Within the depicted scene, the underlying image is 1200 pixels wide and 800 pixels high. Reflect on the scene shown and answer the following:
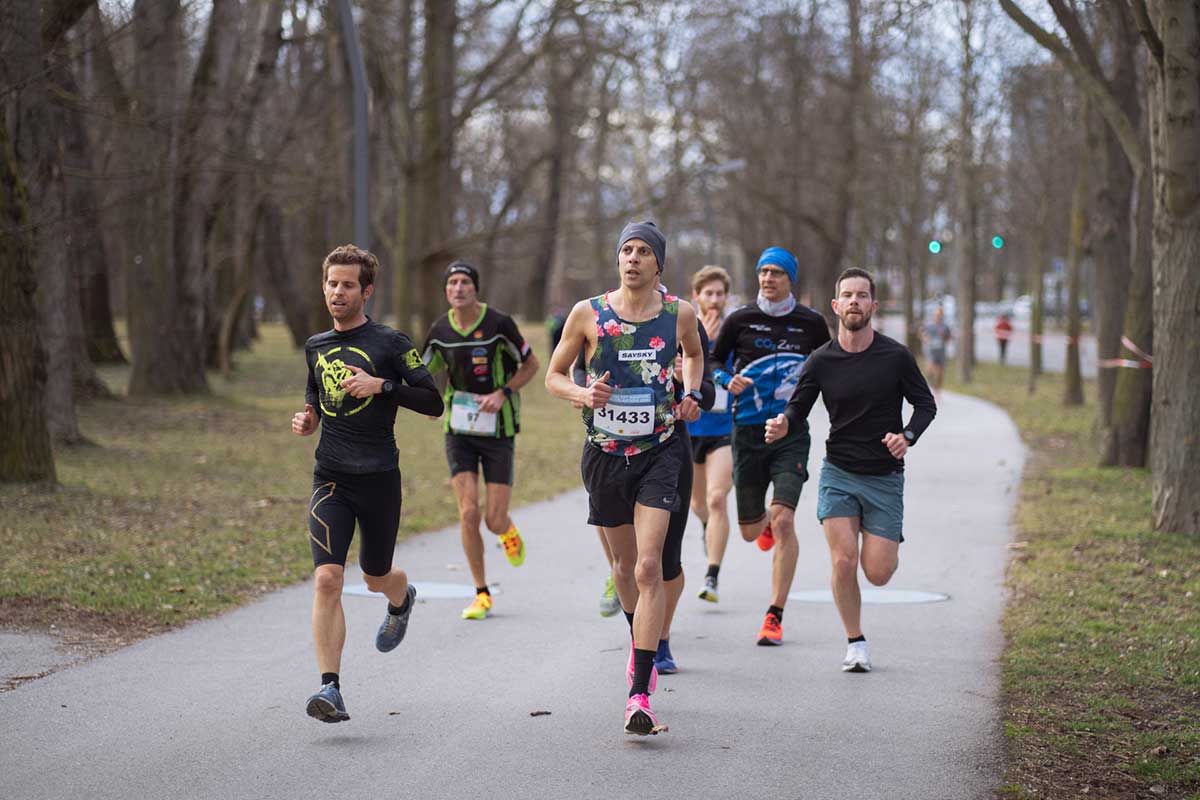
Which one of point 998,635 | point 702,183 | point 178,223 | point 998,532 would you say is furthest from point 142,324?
point 702,183

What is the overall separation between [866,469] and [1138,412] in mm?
9117

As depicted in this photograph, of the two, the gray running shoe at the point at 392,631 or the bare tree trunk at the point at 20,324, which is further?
the bare tree trunk at the point at 20,324

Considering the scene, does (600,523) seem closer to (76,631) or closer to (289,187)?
(76,631)

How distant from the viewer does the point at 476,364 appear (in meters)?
8.75

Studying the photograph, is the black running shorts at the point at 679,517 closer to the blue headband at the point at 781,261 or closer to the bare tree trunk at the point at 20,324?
the blue headband at the point at 781,261

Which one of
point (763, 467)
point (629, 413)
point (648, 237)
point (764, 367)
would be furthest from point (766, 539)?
point (648, 237)

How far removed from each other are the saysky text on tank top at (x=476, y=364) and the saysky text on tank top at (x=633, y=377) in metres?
2.51

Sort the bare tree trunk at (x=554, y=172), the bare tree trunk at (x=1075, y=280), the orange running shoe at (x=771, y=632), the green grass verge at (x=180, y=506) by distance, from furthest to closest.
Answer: the bare tree trunk at (x=554, y=172)
the bare tree trunk at (x=1075, y=280)
the green grass verge at (x=180, y=506)
the orange running shoe at (x=771, y=632)

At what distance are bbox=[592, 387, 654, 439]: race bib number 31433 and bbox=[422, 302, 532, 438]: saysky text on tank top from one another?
252 centimetres

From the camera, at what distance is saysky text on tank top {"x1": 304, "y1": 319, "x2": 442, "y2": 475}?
6.21 meters

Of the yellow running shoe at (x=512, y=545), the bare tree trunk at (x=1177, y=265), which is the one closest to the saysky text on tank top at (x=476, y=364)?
the yellow running shoe at (x=512, y=545)

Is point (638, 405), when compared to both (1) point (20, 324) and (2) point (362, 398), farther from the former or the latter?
(1) point (20, 324)

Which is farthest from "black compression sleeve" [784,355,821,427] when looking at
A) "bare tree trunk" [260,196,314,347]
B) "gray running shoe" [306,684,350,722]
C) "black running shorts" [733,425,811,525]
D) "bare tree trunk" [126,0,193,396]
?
"bare tree trunk" [260,196,314,347]

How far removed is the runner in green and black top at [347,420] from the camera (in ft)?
20.2
